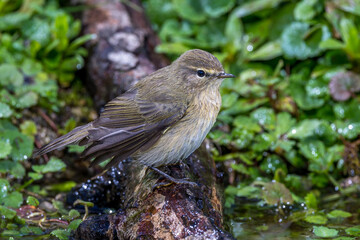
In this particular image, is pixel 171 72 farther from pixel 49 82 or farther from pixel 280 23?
pixel 280 23

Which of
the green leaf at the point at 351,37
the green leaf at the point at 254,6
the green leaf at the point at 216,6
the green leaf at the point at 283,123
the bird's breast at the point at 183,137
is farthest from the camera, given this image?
the green leaf at the point at 216,6

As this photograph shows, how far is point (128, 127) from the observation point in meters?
3.84

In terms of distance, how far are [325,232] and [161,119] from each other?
163cm

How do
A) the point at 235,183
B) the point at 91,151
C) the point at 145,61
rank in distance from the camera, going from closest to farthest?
the point at 91,151
the point at 235,183
the point at 145,61

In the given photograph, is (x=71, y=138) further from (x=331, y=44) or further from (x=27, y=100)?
(x=331, y=44)

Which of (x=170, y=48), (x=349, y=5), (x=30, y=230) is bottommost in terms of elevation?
(x=30, y=230)

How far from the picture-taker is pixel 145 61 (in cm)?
585

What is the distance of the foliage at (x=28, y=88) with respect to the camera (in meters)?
4.31

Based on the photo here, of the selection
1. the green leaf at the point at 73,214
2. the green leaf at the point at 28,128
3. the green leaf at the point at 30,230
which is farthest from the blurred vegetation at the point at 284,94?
the green leaf at the point at 28,128

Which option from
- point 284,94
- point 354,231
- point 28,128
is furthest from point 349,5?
point 28,128

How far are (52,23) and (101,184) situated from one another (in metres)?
2.78

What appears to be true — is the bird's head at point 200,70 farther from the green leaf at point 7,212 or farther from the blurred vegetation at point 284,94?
the green leaf at point 7,212

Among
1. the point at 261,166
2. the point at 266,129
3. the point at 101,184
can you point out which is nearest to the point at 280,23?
the point at 266,129

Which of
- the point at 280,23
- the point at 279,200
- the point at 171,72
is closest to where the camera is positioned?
the point at 171,72
